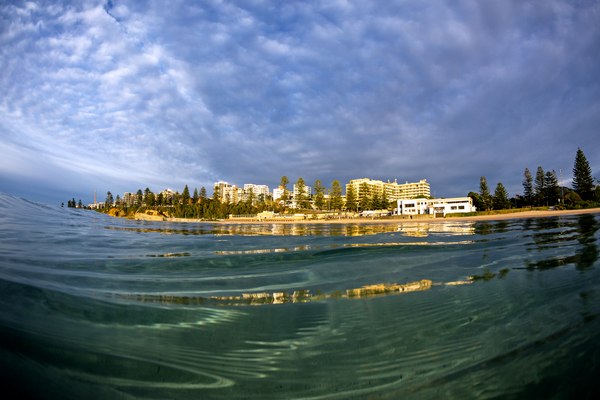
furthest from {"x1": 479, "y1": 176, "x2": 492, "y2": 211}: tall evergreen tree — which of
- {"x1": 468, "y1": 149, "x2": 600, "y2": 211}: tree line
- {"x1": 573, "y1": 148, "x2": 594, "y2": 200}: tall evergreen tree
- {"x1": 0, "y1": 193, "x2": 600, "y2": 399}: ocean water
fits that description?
{"x1": 0, "y1": 193, "x2": 600, "y2": 399}: ocean water

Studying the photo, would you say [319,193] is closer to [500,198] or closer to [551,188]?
[500,198]

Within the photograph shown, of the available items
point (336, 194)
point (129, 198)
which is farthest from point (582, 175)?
point (129, 198)

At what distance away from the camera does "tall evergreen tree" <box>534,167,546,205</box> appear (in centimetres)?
6112

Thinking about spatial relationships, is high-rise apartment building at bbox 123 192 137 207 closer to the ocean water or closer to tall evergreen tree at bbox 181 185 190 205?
tall evergreen tree at bbox 181 185 190 205

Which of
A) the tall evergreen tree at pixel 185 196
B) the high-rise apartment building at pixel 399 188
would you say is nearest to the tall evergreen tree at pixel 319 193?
the high-rise apartment building at pixel 399 188

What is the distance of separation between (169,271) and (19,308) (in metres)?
1.48

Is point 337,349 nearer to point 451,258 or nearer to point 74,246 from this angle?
point 451,258

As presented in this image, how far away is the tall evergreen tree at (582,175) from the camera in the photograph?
171ft

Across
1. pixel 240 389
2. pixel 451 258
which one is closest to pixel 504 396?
pixel 240 389

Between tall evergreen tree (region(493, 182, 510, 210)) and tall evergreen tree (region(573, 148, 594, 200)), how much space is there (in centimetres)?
1267

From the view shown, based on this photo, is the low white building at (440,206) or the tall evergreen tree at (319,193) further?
the tall evergreen tree at (319,193)

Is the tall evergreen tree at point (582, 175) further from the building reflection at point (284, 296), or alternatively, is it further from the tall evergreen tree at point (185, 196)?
the tall evergreen tree at point (185, 196)

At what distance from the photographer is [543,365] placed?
1.09 metres

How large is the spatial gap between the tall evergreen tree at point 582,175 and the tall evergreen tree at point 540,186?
608 cm
